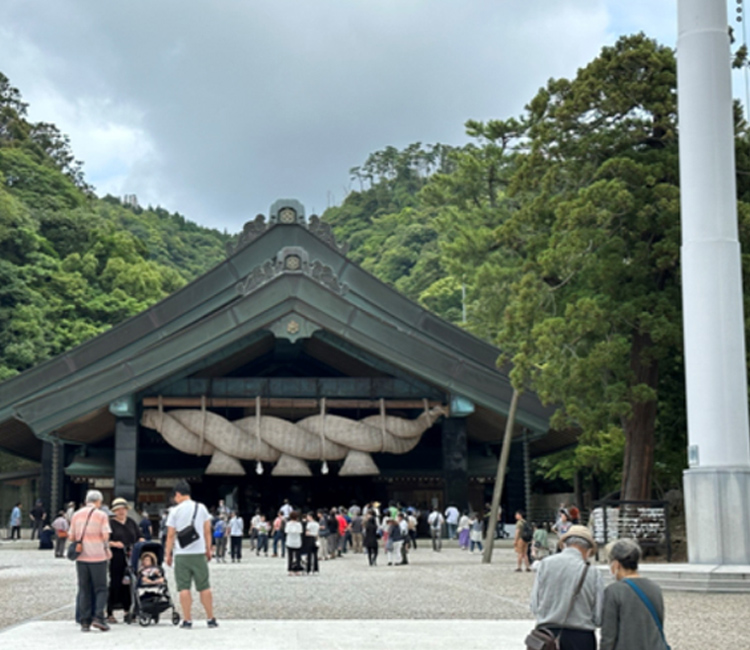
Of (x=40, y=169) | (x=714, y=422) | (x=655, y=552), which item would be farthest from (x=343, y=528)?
(x=40, y=169)

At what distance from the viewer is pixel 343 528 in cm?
3528

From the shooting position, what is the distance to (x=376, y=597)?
1808 cm

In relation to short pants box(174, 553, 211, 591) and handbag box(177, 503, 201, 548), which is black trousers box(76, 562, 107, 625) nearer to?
short pants box(174, 553, 211, 591)

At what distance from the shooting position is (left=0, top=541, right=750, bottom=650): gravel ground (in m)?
14.6

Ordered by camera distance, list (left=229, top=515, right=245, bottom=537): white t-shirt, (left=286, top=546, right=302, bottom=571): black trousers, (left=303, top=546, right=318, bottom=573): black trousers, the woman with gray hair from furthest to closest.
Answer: (left=229, top=515, right=245, bottom=537): white t-shirt, (left=303, top=546, right=318, bottom=573): black trousers, (left=286, top=546, right=302, bottom=571): black trousers, the woman with gray hair

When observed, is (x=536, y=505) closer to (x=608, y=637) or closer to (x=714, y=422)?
(x=714, y=422)

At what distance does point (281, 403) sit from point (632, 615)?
1285 inches

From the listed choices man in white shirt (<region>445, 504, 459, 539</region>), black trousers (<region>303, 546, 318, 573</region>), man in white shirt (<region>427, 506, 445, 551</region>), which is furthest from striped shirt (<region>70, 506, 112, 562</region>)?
man in white shirt (<region>445, 504, 459, 539</region>)

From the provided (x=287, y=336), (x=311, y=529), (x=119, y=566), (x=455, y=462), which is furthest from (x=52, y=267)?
(x=119, y=566)

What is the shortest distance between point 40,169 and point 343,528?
65.3m

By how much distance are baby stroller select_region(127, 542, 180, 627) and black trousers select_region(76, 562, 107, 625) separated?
507mm

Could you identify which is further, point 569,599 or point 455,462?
point 455,462

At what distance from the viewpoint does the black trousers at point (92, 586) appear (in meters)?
12.8

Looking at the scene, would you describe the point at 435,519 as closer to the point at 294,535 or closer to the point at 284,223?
the point at 294,535
